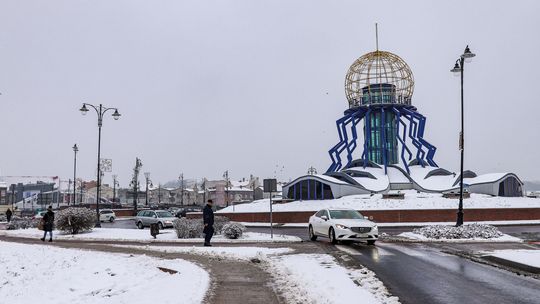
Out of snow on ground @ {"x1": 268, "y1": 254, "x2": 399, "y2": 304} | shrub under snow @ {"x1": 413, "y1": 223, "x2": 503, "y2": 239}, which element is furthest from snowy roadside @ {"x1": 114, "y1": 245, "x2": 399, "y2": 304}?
shrub under snow @ {"x1": 413, "y1": 223, "x2": 503, "y2": 239}

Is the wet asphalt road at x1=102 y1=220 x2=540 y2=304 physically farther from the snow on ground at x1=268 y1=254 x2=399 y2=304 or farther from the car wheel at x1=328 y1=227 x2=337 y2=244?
the car wheel at x1=328 y1=227 x2=337 y2=244

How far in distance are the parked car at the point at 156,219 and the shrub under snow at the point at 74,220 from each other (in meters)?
4.35

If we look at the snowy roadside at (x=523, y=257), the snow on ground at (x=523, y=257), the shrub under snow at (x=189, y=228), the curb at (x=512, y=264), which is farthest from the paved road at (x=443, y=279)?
the shrub under snow at (x=189, y=228)

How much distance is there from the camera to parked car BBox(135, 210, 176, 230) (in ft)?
106

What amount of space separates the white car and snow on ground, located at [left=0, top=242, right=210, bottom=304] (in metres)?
6.86

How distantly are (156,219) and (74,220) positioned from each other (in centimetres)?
557

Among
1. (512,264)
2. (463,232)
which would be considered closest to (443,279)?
(512,264)

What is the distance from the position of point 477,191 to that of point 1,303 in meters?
56.2

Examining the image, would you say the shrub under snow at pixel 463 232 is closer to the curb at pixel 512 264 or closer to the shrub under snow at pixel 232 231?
the curb at pixel 512 264

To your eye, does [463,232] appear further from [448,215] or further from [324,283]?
[448,215]

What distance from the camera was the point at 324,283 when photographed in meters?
9.91

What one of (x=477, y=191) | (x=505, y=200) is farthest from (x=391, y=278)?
(x=477, y=191)

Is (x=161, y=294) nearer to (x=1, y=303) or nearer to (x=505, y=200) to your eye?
(x=1, y=303)

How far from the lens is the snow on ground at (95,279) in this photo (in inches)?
372
